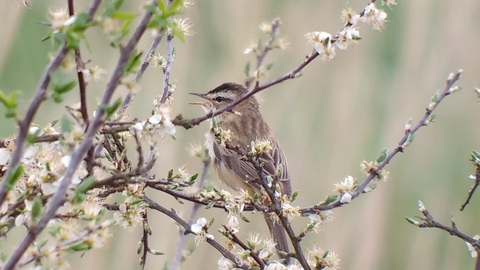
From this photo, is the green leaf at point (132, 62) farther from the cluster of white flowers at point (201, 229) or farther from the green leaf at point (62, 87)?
the cluster of white flowers at point (201, 229)

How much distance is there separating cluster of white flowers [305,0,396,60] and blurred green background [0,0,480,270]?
3.18 feet

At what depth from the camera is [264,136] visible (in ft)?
5.96

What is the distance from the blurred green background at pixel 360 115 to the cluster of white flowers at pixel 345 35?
968mm

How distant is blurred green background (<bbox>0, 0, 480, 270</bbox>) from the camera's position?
5.19 ft

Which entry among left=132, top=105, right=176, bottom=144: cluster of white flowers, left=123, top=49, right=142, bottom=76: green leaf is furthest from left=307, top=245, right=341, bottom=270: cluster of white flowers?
left=123, top=49, right=142, bottom=76: green leaf

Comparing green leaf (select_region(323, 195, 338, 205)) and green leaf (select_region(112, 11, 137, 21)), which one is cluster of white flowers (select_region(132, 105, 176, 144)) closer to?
green leaf (select_region(112, 11, 137, 21))

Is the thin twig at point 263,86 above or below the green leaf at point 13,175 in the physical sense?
above

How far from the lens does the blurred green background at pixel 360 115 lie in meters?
1.58

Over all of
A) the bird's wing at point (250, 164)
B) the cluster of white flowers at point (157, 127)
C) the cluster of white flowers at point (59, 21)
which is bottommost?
the cluster of white flowers at point (59, 21)

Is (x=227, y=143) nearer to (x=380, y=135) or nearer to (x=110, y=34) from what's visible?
(x=110, y=34)

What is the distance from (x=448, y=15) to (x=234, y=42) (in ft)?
2.00

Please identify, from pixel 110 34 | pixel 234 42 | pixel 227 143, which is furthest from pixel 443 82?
pixel 110 34

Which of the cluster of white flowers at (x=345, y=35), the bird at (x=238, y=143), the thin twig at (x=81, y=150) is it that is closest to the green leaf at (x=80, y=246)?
the thin twig at (x=81, y=150)

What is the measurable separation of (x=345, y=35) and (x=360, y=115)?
1014 millimetres
